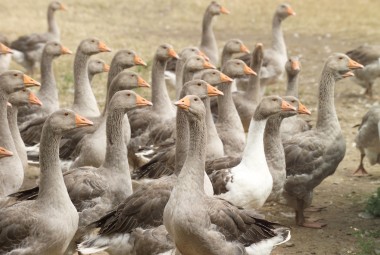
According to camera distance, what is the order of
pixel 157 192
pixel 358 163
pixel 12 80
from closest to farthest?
pixel 157 192, pixel 12 80, pixel 358 163

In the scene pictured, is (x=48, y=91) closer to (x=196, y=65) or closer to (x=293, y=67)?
(x=196, y=65)

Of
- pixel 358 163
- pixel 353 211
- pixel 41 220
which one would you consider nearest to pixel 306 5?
pixel 358 163

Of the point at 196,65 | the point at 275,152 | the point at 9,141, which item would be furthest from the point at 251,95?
the point at 9,141

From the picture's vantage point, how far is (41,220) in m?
7.58

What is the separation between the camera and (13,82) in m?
9.67

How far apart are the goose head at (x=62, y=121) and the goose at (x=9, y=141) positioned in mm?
1188

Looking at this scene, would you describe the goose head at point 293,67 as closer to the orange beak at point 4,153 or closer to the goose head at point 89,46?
the goose head at point 89,46

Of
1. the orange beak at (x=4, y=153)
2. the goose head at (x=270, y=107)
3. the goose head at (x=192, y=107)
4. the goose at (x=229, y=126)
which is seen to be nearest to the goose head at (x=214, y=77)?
the goose at (x=229, y=126)

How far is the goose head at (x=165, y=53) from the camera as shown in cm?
1191

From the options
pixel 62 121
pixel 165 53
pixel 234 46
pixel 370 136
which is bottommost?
pixel 370 136

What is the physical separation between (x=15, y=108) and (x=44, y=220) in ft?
Answer: 9.41

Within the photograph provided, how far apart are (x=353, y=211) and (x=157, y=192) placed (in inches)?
132

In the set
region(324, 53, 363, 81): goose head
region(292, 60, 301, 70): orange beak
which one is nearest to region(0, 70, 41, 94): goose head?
region(324, 53, 363, 81): goose head

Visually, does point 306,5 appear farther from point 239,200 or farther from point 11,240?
point 11,240
